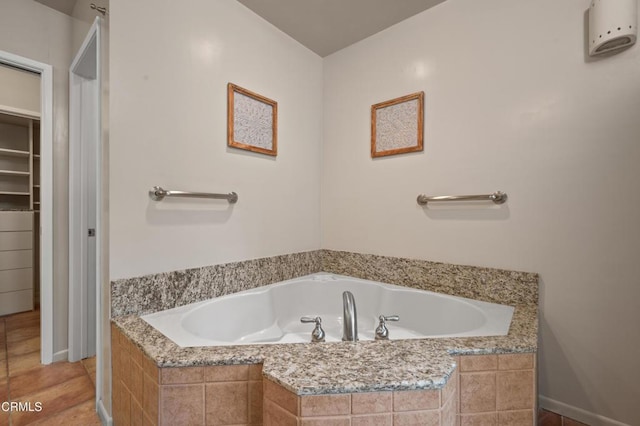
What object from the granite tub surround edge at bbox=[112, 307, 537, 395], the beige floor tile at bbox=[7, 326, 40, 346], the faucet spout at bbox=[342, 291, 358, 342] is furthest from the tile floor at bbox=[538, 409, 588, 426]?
the beige floor tile at bbox=[7, 326, 40, 346]

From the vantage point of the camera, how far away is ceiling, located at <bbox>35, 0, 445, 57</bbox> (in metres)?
1.61

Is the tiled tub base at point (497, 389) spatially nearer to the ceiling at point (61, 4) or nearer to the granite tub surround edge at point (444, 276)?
the granite tub surround edge at point (444, 276)

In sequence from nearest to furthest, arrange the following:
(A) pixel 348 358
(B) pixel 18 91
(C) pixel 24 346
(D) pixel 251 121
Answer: (A) pixel 348 358, (D) pixel 251 121, (C) pixel 24 346, (B) pixel 18 91

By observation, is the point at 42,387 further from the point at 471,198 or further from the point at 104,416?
the point at 471,198

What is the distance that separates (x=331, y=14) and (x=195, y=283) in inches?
67.6

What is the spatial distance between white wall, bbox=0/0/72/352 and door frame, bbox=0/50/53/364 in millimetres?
25

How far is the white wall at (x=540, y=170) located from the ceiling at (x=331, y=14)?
0.30ft

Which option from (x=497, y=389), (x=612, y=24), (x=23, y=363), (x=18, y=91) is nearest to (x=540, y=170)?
(x=612, y=24)

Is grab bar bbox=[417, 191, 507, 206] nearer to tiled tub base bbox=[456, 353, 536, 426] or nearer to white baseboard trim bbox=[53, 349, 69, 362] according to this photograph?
tiled tub base bbox=[456, 353, 536, 426]

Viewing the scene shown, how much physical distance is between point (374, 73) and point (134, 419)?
212 cm

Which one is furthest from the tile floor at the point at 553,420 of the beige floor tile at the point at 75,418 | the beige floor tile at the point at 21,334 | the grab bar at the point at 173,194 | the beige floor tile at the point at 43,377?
the beige floor tile at the point at 21,334

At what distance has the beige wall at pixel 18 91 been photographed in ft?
8.38

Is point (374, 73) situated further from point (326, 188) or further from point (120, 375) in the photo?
point (120, 375)

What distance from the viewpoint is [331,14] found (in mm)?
1695
